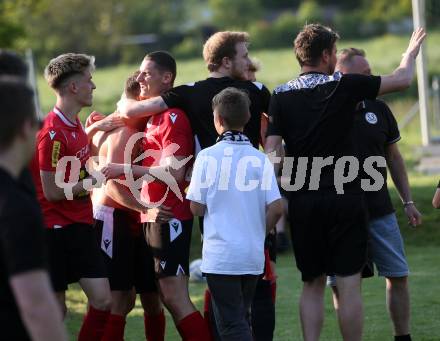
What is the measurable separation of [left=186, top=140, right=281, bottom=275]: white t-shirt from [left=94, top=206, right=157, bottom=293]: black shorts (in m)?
1.01

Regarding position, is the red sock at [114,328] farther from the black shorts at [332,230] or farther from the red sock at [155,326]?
the black shorts at [332,230]

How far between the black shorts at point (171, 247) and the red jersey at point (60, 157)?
459mm

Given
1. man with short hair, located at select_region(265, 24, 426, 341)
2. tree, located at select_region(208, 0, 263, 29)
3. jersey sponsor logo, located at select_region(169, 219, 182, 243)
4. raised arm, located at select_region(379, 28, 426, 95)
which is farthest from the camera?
tree, located at select_region(208, 0, 263, 29)

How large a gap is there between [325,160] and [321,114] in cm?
28

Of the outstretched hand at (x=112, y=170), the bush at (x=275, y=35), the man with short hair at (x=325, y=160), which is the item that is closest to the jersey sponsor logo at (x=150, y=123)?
the outstretched hand at (x=112, y=170)

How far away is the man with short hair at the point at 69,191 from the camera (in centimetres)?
600

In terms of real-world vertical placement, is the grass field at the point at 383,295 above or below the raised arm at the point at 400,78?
below

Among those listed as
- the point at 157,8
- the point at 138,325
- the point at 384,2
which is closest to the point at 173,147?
the point at 138,325

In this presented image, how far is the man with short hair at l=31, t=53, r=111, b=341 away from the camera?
600 cm

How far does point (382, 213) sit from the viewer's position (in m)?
6.73

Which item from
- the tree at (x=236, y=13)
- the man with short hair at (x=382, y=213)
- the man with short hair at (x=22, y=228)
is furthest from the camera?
the tree at (x=236, y=13)

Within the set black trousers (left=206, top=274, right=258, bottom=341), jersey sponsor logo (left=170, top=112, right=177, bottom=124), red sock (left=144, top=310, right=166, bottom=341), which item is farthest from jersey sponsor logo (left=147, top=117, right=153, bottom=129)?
red sock (left=144, top=310, right=166, bottom=341)

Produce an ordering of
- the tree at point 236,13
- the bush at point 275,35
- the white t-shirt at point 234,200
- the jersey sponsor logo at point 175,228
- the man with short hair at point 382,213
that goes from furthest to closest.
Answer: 1. the tree at point 236,13
2. the bush at point 275,35
3. the man with short hair at point 382,213
4. the jersey sponsor logo at point 175,228
5. the white t-shirt at point 234,200

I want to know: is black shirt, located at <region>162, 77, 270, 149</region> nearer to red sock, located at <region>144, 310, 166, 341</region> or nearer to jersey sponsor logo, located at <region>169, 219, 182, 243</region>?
jersey sponsor logo, located at <region>169, 219, 182, 243</region>
